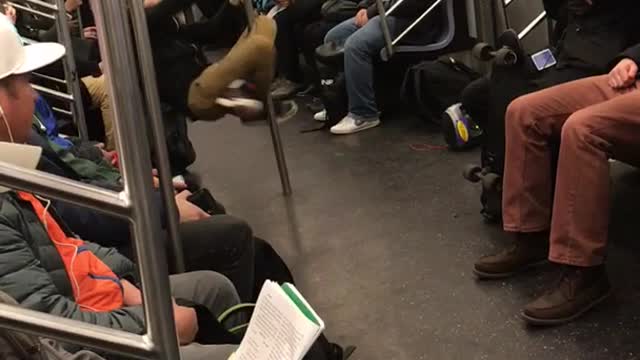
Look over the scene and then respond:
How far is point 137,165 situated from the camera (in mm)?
610

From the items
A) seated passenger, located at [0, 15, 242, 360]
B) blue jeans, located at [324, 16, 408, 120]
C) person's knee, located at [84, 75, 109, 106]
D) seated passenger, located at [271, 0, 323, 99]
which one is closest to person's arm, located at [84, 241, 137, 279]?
seated passenger, located at [0, 15, 242, 360]

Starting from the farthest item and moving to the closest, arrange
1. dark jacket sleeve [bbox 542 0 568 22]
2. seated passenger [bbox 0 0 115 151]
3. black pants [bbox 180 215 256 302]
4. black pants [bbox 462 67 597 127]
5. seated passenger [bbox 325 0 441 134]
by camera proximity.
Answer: seated passenger [bbox 325 0 441 134]
seated passenger [bbox 0 0 115 151]
black pants [bbox 462 67 597 127]
dark jacket sleeve [bbox 542 0 568 22]
black pants [bbox 180 215 256 302]

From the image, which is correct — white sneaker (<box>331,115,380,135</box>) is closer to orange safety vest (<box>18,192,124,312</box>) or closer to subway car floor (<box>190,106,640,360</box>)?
subway car floor (<box>190,106,640,360</box>)

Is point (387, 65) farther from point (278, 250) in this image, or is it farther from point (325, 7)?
point (278, 250)

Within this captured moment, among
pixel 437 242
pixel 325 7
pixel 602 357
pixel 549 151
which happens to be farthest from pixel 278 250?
pixel 325 7

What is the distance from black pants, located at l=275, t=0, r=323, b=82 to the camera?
485 centimetres

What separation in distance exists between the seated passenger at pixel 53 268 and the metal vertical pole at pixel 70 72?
1.10m

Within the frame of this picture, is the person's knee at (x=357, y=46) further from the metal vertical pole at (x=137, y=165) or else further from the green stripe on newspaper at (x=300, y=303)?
the metal vertical pole at (x=137, y=165)

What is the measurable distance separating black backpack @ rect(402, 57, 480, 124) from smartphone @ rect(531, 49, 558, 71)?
1.19 meters

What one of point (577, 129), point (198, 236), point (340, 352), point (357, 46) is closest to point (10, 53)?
point (198, 236)

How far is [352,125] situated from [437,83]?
20.5 inches

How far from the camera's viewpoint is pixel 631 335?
6.34 feet

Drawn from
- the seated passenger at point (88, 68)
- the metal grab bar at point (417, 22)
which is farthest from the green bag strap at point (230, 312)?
the metal grab bar at point (417, 22)

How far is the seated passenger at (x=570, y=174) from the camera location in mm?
1965
